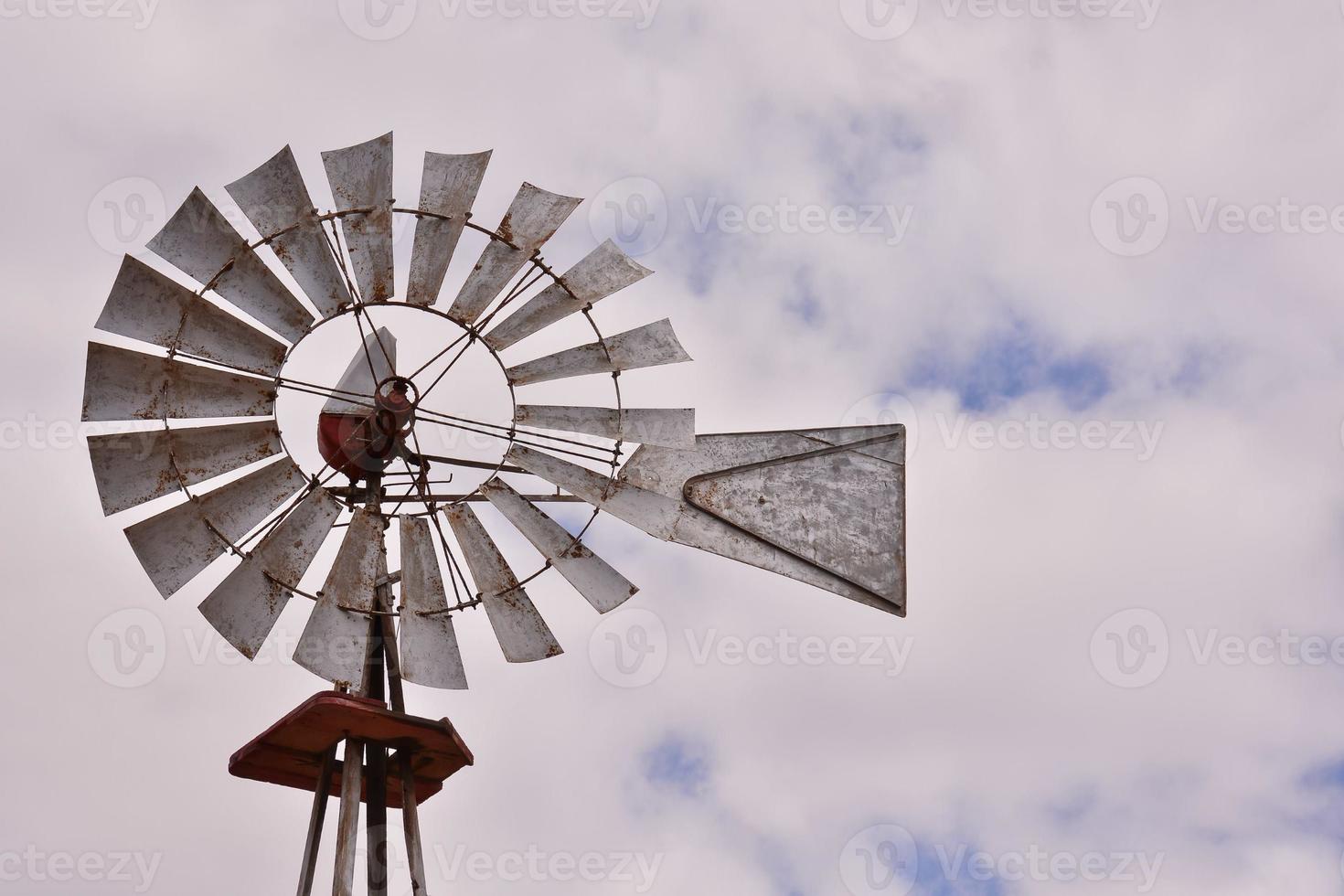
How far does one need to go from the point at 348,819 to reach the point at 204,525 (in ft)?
4.93

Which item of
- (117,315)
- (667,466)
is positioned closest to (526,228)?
(667,466)

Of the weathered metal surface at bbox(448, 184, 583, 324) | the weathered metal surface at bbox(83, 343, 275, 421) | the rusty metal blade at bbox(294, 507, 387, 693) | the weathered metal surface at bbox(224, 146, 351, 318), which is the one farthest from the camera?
the weathered metal surface at bbox(448, 184, 583, 324)

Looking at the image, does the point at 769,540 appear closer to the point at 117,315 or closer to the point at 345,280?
the point at 345,280

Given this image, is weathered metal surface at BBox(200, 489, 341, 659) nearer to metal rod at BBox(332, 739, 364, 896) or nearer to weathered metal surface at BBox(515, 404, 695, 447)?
metal rod at BBox(332, 739, 364, 896)

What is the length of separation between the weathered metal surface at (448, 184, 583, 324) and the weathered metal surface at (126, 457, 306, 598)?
1.15 m

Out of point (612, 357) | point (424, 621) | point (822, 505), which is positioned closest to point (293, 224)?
point (612, 357)

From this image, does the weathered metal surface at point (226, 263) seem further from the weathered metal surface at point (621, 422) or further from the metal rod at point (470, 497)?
the weathered metal surface at point (621, 422)

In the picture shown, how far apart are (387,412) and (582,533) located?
113 centimetres

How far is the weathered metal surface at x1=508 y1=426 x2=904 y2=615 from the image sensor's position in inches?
297

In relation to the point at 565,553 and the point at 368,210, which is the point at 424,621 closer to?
the point at 565,553

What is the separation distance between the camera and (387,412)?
7477 mm

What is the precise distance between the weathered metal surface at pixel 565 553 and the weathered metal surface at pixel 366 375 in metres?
0.77

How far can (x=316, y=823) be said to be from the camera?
7094 mm

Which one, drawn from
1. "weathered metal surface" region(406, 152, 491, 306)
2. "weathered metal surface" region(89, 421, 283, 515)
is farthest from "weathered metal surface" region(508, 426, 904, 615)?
"weathered metal surface" region(89, 421, 283, 515)
